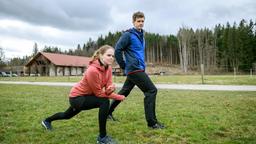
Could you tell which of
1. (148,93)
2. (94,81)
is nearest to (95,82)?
(94,81)

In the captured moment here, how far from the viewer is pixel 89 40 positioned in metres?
153

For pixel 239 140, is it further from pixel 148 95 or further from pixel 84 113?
pixel 84 113

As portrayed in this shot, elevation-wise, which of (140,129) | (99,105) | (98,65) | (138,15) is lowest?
(140,129)

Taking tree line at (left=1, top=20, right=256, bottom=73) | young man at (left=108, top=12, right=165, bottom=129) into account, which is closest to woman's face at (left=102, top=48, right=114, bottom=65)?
young man at (left=108, top=12, right=165, bottom=129)

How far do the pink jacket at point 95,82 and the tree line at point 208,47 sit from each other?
5250 centimetres

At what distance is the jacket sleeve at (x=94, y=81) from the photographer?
14.7 ft

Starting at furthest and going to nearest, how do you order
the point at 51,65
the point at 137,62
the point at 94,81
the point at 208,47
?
the point at 208,47, the point at 51,65, the point at 137,62, the point at 94,81

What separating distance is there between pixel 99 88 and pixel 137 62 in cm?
132

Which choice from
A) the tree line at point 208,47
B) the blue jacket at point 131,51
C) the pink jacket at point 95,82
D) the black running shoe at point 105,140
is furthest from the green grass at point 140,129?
the tree line at point 208,47

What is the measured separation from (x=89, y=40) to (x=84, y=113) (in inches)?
5822

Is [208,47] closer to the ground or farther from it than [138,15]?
farther from it

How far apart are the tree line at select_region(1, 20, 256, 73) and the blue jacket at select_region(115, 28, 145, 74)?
5137 cm

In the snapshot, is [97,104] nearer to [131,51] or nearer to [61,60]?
[131,51]

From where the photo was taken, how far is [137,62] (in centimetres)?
563
